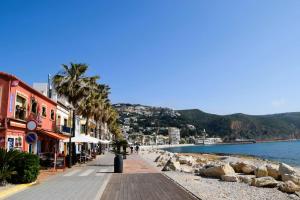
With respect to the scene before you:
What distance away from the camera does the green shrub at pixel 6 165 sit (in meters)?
15.6

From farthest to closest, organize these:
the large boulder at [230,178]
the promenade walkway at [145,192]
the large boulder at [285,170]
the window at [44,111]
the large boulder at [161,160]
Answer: the large boulder at [161,160], the window at [44,111], the large boulder at [285,170], the large boulder at [230,178], the promenade walkway at [145,192]

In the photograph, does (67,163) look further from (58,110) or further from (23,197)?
(23,197)

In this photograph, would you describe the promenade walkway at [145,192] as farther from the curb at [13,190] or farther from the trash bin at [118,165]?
the trash bin at [118,165]

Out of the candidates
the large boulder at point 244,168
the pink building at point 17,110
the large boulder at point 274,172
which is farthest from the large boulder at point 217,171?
the pink building at point 17,110

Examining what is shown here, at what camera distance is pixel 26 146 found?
26.9 metres

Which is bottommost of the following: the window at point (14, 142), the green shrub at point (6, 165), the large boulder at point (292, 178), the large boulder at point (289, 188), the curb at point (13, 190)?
the large boulder at point (289, 188)

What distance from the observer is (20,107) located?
80.7 ft

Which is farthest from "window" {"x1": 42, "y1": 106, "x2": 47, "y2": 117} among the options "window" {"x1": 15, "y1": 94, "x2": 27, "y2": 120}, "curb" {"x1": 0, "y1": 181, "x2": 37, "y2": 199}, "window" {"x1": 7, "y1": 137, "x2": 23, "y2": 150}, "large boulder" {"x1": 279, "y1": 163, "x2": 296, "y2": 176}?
"large boulder" {"x1": 279, "y1": 163, "x2": 296, "y2": 176}

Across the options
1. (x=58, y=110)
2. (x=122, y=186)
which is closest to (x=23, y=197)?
(x=122, y=186)

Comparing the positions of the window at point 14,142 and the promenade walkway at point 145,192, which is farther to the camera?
the window at point 14,142

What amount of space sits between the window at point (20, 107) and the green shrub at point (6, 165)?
8.40m

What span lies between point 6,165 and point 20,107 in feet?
30.0

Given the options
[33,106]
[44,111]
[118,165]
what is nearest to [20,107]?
[33,106]

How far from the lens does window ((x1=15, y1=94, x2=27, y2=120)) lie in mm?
24438
